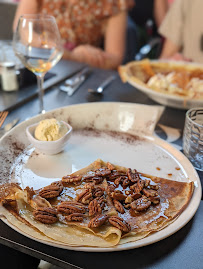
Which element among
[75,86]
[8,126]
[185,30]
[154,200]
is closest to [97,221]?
[154,200]

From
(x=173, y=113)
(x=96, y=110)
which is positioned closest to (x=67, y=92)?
(x=96, y=110)

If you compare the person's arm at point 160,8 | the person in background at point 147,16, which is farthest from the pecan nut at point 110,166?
the person's arm at point 160,8

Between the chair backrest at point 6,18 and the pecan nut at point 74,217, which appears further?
the chair backrest at point 6,18

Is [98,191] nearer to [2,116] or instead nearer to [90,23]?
[2,116]

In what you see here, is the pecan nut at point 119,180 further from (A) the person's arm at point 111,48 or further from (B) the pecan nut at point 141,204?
(A) the person's arm at point 111,48

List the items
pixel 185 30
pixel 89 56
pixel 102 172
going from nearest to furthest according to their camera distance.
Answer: pixel 102 172, pixel 89 56, pixel 185 30
